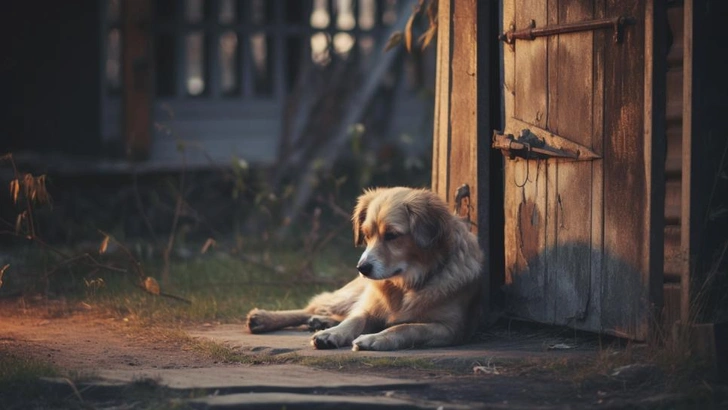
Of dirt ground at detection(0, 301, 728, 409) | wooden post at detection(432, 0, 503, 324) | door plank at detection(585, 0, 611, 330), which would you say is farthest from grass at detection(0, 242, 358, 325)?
door plank at detection(585, 0, 611, 330)

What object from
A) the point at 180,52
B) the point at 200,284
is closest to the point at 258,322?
the point at 200,284

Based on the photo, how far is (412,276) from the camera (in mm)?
7129

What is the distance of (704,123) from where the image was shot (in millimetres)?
6500

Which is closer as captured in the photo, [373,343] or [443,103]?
[373,343]

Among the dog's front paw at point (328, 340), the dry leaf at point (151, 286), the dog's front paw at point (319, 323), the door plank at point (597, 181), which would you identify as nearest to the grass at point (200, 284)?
the dry leaf at point (151, 286)

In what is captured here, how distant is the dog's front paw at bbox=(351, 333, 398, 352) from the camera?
22.0 ft

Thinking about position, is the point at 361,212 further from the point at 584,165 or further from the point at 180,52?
the point at 180,52

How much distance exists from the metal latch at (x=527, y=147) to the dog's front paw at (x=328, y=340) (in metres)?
1.61

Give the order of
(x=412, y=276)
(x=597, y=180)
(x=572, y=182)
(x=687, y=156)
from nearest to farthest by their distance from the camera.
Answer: (x=687, y=156) → (x=597, y=180) → (x=572, y=182) → (x=412, y=276)

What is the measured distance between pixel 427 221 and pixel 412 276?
0.38m

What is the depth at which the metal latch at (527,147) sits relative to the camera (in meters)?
6.90

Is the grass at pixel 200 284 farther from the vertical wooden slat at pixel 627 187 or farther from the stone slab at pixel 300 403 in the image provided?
the vertical wooden slat at pixel 627 187

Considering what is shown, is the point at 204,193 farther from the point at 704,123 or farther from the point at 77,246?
the point at 704,123

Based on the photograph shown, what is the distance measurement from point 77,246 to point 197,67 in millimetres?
12733
